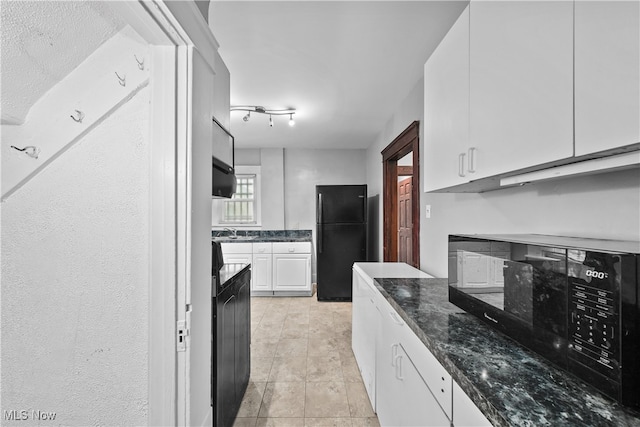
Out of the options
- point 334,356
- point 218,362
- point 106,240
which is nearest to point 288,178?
point 334,356

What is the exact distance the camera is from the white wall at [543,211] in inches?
33.7

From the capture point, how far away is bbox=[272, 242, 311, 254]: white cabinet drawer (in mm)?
4488

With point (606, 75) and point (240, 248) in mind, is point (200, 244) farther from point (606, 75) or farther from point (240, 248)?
point (240, 248)

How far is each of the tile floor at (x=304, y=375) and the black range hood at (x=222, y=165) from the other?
A: 1425 mm

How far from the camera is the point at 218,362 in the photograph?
57.1 inches

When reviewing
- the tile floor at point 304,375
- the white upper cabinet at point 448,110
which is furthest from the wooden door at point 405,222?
the white upper cabinet at point 448,110

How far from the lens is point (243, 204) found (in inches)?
201

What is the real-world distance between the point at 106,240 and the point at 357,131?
3.49 meters

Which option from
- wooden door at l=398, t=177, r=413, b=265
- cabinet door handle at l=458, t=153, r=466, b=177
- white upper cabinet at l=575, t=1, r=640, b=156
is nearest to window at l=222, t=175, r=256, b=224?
wooden door at l=398, t=177, r=413, b=265

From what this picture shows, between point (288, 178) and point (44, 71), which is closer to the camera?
point (44, 71)

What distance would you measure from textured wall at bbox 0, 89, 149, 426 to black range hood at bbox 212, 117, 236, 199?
390 millimetres

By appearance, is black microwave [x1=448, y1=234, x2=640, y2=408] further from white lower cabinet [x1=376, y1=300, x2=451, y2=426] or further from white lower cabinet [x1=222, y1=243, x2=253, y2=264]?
white lower cabinet [x1=222, y1=243, x2=253, y2=264]

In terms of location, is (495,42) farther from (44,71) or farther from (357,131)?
(357,131)

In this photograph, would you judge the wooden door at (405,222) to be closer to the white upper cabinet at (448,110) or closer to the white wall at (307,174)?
the white wall at (307,174)
